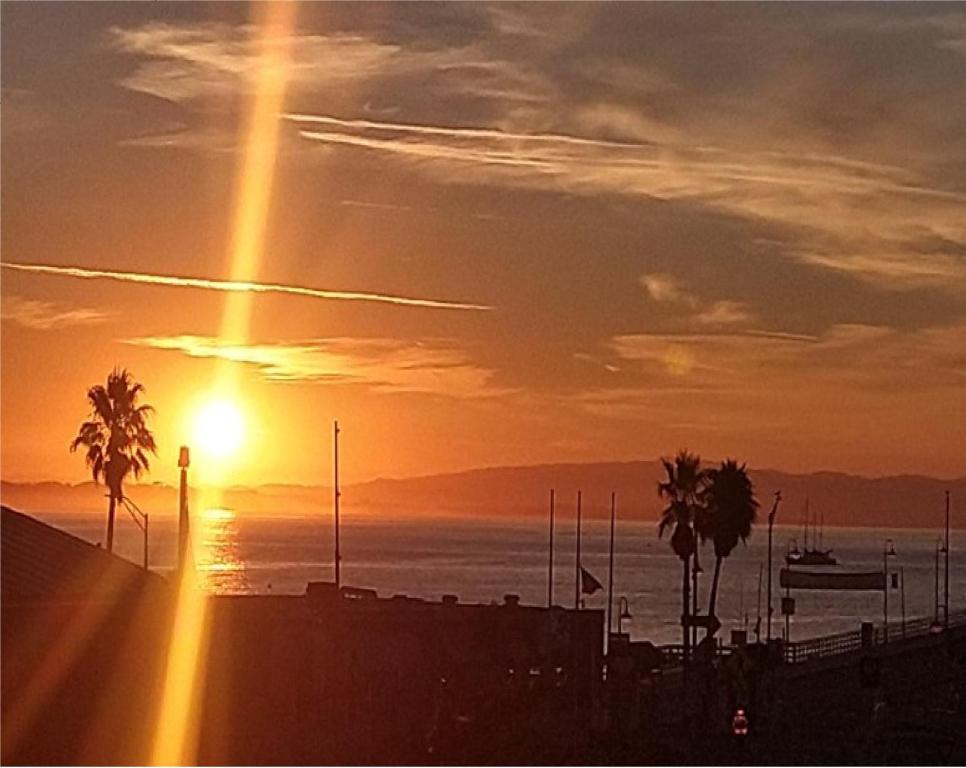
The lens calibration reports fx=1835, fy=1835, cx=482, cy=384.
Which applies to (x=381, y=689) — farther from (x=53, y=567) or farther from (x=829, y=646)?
(x=829, y=646)

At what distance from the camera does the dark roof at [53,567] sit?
23.4m

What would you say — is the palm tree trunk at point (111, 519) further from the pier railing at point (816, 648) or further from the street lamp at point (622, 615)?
the street lamp at point (622, 615)

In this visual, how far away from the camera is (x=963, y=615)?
88.8 m

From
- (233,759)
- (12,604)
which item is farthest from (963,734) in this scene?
(12,604)

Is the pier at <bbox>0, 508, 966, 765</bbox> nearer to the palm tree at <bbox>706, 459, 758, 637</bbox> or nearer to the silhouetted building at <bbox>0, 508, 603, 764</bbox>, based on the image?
the silhouetted building at <bbox>0, 508, 603, 764</bbox>

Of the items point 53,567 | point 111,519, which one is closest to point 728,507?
point 111,519

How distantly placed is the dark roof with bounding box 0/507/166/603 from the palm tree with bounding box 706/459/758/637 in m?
35.0

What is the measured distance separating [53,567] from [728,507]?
122 feet

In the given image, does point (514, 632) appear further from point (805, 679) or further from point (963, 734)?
point (805, 679)

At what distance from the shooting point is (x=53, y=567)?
24.2 m

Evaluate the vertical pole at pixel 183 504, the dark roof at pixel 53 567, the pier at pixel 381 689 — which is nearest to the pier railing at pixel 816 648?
the pier at pixel 381 689

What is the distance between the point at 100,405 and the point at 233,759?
24.9 meters

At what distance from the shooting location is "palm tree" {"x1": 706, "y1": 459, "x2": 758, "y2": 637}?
58625 millimetres

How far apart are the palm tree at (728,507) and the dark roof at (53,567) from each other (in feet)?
115
